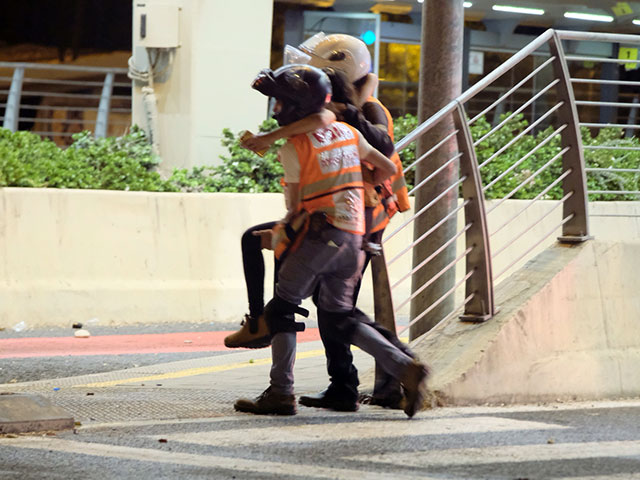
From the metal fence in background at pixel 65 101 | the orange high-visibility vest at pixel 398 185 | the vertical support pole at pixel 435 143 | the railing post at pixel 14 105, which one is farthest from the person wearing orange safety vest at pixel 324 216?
the metal fence in background at pixel 65 101

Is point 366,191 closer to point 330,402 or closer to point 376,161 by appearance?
point 376,161

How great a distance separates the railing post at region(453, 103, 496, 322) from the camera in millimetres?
6781

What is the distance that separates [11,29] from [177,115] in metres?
9.54

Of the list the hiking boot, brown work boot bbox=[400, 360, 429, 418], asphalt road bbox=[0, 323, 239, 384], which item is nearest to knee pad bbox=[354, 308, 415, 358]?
brown work boot bbox=[400, 360, 429, 418]

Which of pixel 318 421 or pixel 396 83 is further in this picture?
pixel 396 83

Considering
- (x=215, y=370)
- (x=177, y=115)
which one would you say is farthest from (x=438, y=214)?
(x=177, y=115)

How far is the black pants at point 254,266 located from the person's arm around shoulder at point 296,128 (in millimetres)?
409

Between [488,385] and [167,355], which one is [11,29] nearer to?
[167,355]

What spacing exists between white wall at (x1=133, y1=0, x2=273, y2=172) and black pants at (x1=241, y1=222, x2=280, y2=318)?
922 cm

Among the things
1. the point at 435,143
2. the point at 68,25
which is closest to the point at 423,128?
the point at 435,143

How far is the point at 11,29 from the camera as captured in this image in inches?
933

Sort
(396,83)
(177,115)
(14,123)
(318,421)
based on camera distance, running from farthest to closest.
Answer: (396,83) → (14,123) → (177,115) → (318,421)

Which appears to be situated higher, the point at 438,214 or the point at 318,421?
the point at 438,214

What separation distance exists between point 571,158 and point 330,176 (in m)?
2.36
